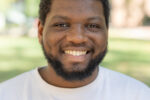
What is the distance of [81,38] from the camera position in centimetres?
251

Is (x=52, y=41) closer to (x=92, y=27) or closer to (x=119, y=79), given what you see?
(x=92, y=27)

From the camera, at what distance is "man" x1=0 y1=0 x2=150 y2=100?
8.41 feet

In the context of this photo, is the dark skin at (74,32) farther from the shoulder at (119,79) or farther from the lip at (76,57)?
the shoulder at (119,79)

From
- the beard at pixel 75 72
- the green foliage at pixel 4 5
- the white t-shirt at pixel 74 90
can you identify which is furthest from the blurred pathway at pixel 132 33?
the beard at pixel 75 72

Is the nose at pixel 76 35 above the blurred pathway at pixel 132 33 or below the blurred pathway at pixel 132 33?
above

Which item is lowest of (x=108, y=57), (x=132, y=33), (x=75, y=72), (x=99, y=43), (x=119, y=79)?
(x=132, y=33)

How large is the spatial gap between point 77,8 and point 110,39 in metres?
13.7

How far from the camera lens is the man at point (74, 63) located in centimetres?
256

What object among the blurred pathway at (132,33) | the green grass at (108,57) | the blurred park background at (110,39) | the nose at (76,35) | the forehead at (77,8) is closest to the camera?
the nose at (76,35)

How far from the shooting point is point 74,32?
254 centimetres

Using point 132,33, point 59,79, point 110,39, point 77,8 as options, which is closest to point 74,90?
point 59,79

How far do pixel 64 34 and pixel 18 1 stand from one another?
65.5 ft

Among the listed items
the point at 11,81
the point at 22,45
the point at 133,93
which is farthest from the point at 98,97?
the point at 22,45

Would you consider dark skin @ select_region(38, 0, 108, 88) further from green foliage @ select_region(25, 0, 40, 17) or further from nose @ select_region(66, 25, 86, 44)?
green foliage @ select_region(25, 0, 40, 17)
